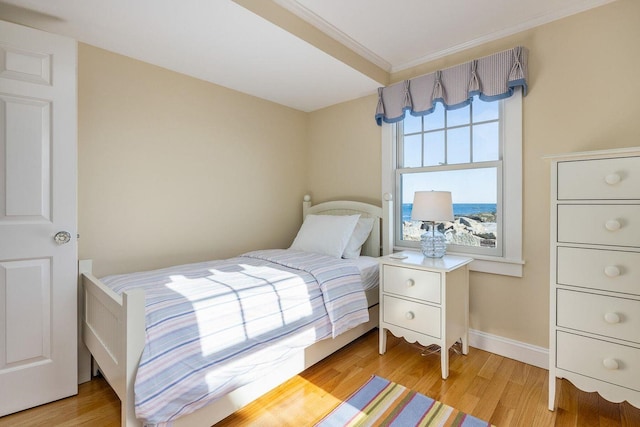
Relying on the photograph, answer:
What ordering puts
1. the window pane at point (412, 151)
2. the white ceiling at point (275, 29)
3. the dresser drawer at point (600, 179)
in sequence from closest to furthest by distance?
the dresser drawer at point (600, 179) → the white ceiling at point (275, 29) → the window pane at point (412, 151)

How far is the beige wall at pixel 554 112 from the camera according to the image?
1.83 meters

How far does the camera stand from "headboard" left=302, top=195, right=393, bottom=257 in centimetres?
282

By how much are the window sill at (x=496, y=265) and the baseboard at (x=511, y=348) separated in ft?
1.59

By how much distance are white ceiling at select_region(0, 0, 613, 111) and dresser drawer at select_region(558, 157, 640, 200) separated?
1156 mm

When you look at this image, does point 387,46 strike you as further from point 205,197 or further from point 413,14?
point 205,197

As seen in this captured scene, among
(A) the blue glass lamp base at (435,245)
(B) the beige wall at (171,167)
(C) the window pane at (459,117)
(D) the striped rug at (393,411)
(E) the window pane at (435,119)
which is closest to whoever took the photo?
(D) the striped rug at (393,411)

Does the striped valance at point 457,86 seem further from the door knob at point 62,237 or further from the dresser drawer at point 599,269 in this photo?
the door knob at point 62,237

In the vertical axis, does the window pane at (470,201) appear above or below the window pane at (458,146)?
below

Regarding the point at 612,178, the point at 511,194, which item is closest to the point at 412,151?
the point at 511,194

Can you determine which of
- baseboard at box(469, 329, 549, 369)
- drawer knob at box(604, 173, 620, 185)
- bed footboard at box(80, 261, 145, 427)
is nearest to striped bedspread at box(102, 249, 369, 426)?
bed footboard at box(80, 261, 145, 427)

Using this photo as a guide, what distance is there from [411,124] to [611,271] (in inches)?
70.9

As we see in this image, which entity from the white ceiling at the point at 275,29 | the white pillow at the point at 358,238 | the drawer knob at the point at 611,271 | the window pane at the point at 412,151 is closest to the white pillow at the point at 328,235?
the white pillow at the point at 358,238

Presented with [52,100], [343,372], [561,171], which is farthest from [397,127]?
[52,100]

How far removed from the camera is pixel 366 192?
306cm
